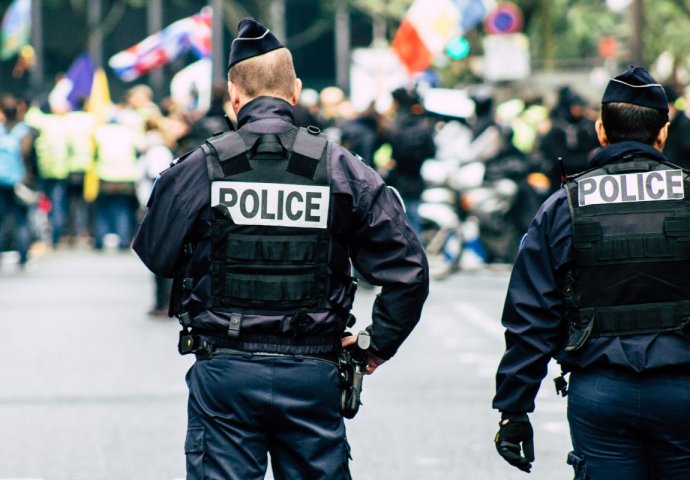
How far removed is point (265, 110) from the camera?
4547 millimetres

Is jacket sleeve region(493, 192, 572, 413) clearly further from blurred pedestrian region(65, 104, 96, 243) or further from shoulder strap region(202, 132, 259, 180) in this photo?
blurred pedestrian region(65, 104, 96, 243)

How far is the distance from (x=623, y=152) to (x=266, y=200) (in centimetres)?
104

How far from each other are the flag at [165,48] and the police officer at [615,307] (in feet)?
83.2

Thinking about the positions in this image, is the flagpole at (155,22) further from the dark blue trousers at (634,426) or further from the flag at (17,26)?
the dark blue trousers at (634,426)

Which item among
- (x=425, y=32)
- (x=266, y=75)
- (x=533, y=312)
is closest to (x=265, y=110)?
(x=266, y=75)

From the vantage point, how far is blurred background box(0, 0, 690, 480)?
27.1 feet

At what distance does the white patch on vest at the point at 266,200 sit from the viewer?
4.49 m

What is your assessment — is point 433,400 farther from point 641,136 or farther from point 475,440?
point 641,136

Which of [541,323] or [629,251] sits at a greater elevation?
[629,251]

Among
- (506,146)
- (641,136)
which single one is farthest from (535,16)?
(641,136)

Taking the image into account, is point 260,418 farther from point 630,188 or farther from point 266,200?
point 630,188

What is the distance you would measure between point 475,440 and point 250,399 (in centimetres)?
389

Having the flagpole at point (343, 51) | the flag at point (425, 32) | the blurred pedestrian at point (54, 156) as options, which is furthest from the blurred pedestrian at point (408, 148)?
the flagpole at point (343, 51)

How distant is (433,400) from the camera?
9391 millimetres
